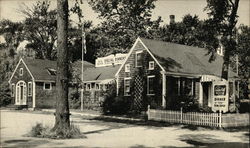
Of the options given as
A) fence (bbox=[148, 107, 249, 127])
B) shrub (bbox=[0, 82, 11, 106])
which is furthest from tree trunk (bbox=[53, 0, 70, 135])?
shrub (bbox=[0, 82, 11, 106])

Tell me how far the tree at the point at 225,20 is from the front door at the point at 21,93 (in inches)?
1079

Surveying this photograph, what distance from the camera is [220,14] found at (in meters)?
21.2

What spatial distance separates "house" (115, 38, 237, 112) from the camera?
29016 millimetres

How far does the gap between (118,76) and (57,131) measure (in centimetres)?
1865

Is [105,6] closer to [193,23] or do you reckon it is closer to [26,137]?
[193,23]

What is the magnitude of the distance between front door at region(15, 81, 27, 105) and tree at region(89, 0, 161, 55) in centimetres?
1262

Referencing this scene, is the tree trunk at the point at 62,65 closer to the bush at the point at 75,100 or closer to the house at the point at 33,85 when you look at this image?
the bush at the point at 75,100

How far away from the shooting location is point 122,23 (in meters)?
51.8

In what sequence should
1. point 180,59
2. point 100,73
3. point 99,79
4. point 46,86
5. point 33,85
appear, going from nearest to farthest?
point 180,59 → point 99,79 → point 33,85 → point 46,86 → point 100,73

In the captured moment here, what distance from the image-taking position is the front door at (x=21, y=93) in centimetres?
4272

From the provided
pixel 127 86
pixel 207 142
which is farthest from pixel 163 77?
pixel 207 142

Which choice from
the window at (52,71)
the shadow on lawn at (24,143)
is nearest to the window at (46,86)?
the window at (52,71)

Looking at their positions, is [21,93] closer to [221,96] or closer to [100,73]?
[100,73]

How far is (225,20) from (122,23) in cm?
3103
